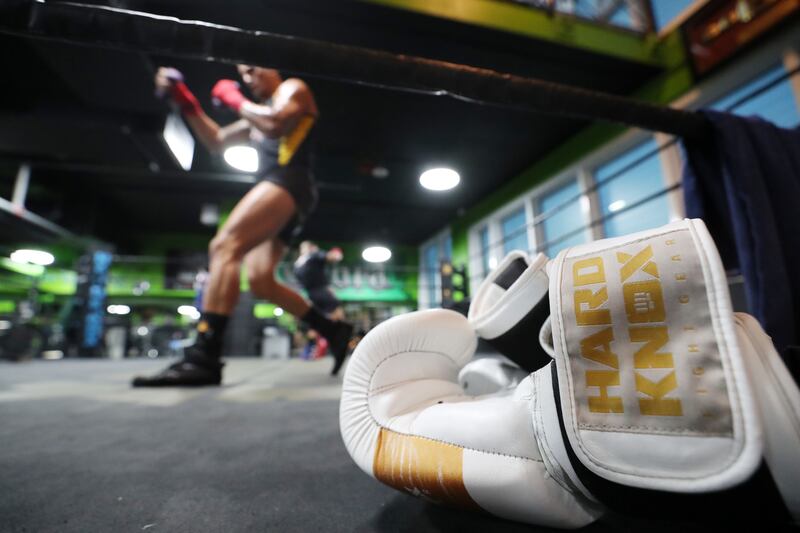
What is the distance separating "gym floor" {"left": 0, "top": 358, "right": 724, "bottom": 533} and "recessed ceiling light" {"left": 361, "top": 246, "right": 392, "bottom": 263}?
7433mm

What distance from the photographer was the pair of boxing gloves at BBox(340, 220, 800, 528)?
20cm

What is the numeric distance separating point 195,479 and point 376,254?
7871 millimetres

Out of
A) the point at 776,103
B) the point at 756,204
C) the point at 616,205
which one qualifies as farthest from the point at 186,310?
the point at 776,103

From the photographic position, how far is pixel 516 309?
1.25ft

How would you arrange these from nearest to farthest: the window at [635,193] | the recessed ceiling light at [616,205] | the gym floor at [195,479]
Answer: the gym floor at [195,479]
the window at [635,193]
the recessed ceiling light at [616,205]

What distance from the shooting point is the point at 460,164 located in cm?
473

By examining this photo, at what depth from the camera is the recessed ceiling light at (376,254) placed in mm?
8262

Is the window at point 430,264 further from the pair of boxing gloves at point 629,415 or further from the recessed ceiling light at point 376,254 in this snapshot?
the pair of boxing gloves at point 629,415

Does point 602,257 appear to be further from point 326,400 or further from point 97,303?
point 97,303

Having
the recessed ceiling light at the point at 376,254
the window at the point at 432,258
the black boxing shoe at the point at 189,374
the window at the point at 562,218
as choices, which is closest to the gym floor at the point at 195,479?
the black boxing shoe at the point at 189,374

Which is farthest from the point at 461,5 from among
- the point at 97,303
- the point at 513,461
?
the point at 97,303

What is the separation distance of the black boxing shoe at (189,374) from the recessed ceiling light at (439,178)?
3856 mm

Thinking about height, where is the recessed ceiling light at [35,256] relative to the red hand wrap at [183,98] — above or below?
above

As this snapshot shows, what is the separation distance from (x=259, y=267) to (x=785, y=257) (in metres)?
1.66
